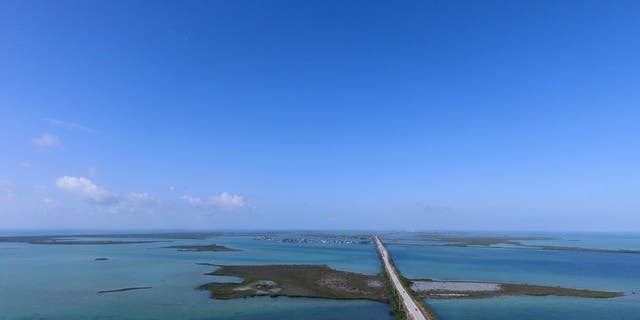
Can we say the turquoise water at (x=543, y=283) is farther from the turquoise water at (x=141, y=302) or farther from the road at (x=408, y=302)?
the turquoise water at (x=141, y=302)

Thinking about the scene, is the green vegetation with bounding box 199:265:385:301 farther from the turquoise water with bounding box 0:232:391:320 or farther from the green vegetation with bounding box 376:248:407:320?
the turquoise water with bounding box 0:232:391:320

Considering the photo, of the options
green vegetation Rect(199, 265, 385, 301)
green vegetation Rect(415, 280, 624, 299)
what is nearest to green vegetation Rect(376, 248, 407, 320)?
green vegetation Rect(199, 265, 385, 301)

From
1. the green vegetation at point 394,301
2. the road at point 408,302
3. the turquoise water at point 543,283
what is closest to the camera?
the road at point 408,302

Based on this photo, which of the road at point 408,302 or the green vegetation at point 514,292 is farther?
the green vegetation at point 514,292

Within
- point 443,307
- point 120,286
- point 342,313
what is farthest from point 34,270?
point 443,307

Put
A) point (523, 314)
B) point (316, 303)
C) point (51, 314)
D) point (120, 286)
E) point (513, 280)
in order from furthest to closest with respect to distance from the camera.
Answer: point (513, 280)
point (120, 286)
point (316, 303)
point (523, 314)
point (51, 314)

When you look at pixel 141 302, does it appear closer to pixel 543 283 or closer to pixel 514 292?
pixel 514 292

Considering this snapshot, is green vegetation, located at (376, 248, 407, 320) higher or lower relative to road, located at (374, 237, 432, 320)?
lower

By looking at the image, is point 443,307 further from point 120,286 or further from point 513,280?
point 120,286

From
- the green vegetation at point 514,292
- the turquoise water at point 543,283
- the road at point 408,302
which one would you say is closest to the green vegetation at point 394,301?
the road at point 408,302
